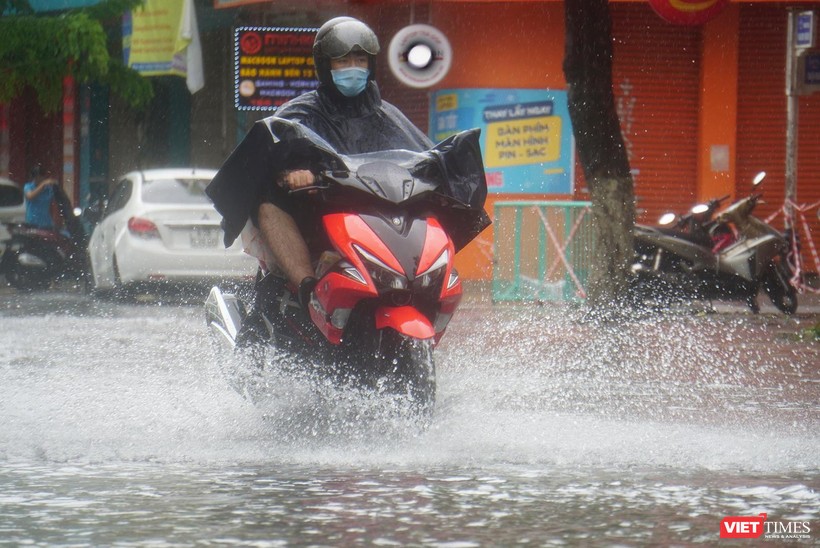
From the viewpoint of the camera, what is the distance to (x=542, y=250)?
1703cm

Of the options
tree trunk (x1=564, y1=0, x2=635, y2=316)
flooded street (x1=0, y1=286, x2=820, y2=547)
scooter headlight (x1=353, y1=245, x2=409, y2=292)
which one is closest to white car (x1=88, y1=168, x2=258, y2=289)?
tree trunk (x1=564, y1=0, x2=635, y2=316)

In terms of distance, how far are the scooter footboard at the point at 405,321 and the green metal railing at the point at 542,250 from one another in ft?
34.5

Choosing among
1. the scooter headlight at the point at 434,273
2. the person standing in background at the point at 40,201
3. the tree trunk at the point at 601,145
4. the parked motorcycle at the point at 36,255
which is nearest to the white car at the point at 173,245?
the parked motorcycle at the point at 36,255

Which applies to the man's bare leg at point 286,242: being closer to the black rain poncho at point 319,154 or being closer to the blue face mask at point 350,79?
the black rain poncho at point 319,154

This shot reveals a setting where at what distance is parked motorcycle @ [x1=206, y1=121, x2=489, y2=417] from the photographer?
6.31 meters

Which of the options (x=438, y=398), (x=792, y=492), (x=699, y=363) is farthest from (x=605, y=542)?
(x=699, y=363)

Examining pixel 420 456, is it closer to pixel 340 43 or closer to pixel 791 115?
pixel 340 43

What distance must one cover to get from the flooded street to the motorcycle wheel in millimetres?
5280

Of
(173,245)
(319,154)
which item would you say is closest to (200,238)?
(173,245)

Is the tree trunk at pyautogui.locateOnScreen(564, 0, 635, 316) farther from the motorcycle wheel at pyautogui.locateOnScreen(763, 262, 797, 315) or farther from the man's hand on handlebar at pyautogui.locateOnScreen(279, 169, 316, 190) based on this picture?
the man's hand on handlebar at pyautogui.locateOnScreen(279, 169, 316, 190)

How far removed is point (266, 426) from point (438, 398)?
1.29m

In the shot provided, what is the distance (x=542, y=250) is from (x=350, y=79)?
10112 millimetres

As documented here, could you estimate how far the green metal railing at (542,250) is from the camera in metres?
16.9

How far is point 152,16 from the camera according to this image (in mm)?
23906
